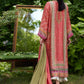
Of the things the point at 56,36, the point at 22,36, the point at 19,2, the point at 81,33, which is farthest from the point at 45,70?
the point at 19,2

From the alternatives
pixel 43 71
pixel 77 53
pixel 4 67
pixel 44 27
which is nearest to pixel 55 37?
pixel 44 27

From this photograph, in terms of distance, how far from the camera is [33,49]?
5.69 m

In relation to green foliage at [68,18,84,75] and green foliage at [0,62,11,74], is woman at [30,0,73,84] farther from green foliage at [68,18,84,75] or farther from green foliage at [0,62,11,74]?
green foliage at [0,62,11,74]

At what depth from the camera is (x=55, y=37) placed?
331cm

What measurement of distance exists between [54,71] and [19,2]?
4682mm

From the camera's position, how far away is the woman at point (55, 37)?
10.7 ft

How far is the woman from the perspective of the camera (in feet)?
10.7

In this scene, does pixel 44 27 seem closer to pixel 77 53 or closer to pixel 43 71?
pixel 43 71

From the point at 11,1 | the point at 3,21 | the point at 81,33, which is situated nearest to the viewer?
the point at 3,21

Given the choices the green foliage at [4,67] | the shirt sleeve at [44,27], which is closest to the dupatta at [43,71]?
the shirt sleeve at [44,27]

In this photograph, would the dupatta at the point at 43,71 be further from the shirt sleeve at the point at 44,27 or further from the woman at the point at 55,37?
the shirt sleeve at the point at 44,27

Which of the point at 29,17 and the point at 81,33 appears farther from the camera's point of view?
the point at 29,17

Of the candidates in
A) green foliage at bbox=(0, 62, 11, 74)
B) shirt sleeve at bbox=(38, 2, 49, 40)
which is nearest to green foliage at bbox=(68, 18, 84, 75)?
green foliage at bbox=(0, 62, 11, 74)

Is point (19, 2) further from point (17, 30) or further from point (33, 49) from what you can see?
point (33, 49)
